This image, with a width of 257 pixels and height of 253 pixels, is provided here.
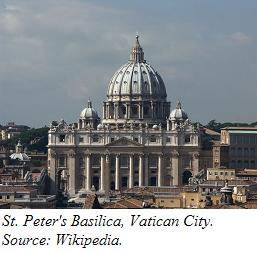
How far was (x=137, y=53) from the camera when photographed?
131 metres

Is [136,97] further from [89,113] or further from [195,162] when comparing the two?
[195,162]

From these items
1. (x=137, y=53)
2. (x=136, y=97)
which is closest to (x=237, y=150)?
(x=136, y=97)

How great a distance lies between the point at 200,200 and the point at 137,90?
67.5m

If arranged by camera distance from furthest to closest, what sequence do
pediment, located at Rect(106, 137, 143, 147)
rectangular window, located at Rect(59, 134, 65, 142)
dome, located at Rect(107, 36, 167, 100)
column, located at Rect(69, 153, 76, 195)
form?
1. dome, located at Rect(107, 36, 167, 100)
2. rectangular window, located at Rect(59, 134, 65, 142)
3. pediment, located at Rect(106, 137, 143, 147)
4. column, located at Rect(69, 153, 76, 195)

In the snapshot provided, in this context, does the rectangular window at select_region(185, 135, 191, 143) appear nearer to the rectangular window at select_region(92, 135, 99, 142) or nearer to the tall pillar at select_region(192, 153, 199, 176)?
the tall pillar at select_region(192, 153, 199, 176)

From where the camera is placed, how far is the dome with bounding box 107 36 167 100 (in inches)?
4875

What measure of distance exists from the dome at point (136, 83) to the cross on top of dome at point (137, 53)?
31.6 inches

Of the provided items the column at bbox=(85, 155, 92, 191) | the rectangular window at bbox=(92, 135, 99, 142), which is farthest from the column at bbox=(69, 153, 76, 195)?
the rectangular window at bbox=(92, 135, 99, 142)

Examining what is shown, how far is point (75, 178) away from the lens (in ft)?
349

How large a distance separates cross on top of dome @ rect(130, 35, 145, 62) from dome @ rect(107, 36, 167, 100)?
802mm

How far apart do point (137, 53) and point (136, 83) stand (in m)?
6.92

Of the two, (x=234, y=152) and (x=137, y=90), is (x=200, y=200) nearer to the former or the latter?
(x=234, y=152)

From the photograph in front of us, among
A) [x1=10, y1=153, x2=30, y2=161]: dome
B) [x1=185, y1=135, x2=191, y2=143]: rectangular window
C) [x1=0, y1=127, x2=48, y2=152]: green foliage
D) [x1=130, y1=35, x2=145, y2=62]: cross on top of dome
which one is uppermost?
[x1=130, y1=35, x2=145, y2=62]: cross on top of dome

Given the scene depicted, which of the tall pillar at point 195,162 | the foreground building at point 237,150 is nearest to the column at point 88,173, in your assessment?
the tall pillar at point 195,162
